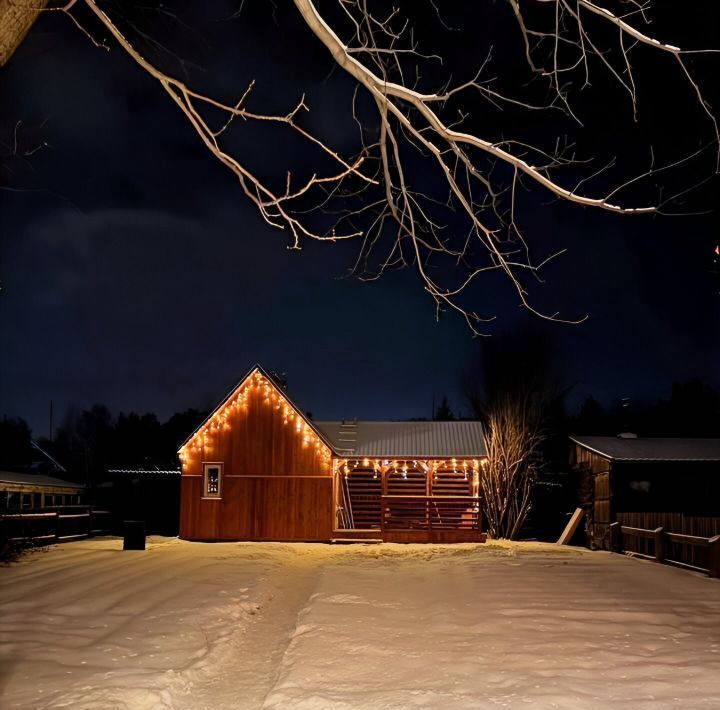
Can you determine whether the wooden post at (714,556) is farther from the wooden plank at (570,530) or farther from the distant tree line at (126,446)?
the distant tree line at (126,446)

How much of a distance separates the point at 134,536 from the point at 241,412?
6688 millimetres

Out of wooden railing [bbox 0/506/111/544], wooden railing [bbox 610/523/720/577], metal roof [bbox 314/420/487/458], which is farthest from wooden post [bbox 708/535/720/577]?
wooden railing [bbox 0/506/111/544]

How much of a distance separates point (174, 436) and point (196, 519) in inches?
1285

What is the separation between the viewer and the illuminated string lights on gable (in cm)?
2564

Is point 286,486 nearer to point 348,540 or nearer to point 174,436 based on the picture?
point 348,540

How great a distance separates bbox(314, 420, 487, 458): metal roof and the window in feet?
13.0

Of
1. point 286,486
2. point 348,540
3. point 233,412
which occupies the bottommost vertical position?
point 348,540

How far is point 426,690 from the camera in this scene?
23.0 ft

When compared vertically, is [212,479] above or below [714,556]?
above

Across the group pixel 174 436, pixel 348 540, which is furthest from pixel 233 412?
pixel 174 436

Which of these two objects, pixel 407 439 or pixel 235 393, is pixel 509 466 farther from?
pixel 235 393

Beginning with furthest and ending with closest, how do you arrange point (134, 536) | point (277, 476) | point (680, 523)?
point (277, 476), point (134, 536), point (680, 523)

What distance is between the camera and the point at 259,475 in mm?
25328

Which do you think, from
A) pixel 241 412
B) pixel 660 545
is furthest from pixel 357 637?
pixel 241 412
